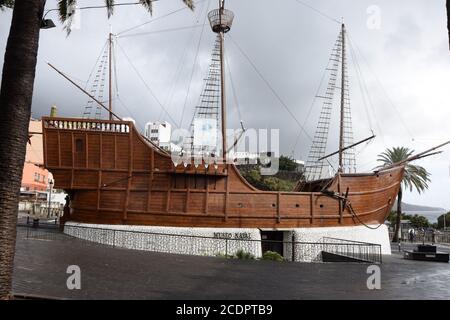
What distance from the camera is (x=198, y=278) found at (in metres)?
9.33

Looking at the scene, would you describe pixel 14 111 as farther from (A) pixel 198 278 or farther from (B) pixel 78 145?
(B) pixel 78 145

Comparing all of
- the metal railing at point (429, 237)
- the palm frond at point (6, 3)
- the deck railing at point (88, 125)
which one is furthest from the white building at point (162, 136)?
the metal railing at point (429, 237)

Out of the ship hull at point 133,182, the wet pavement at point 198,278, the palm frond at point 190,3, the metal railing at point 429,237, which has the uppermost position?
the palm frond at point 190,3

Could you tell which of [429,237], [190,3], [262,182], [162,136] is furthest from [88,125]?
[162,136]

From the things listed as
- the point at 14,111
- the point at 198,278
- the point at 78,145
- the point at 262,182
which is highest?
the point at 262,182

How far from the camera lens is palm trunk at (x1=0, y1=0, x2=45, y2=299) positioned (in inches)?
216

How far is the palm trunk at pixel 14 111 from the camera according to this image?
5.48m

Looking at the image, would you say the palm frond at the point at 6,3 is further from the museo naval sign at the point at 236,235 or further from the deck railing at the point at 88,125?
the museo naval sign at the point at 236,235

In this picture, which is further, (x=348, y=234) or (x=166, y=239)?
(x=348, y=234)

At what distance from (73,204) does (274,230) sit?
10.5 metres

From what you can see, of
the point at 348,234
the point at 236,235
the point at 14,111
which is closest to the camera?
the point at 14,111

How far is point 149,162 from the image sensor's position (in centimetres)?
1738

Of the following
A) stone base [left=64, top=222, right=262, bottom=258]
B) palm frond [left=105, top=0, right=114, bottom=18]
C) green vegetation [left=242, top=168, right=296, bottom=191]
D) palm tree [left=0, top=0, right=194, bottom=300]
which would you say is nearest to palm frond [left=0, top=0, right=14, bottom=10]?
palm frond [left=105, top=0, right=114, bottom=18]

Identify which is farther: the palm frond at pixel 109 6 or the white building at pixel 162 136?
the white building at pixel 162 136
